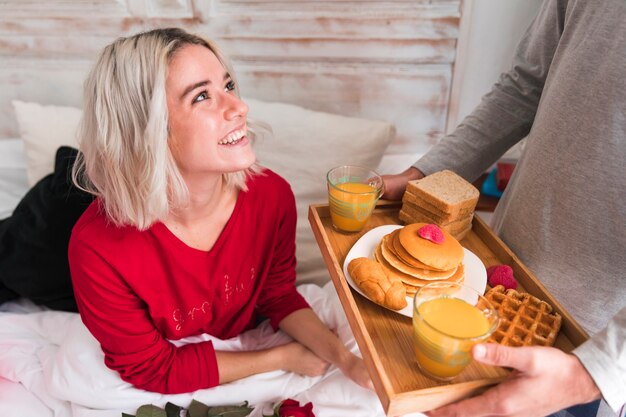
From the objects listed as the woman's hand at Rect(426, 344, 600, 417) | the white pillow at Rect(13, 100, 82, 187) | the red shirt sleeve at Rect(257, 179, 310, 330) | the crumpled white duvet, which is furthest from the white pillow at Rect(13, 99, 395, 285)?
the woman's hand at Rect(426, 344, 600, 417)

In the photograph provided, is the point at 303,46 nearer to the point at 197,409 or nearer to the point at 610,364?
the point at 197,409

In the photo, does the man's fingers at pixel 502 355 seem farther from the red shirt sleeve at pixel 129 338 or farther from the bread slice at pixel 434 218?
the red shirt sleeve at pixel 129 338

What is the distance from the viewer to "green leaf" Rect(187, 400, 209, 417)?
49.6 inches

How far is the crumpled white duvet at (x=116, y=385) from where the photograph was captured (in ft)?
4.23

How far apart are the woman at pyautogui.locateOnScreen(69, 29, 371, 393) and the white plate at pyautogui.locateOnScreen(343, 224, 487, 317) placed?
13.2 inches

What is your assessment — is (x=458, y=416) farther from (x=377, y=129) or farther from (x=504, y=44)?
(x=504, y=44)

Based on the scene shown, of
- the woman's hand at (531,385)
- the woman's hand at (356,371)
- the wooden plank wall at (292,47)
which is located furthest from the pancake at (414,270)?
the wooden plank wall at (292,47)

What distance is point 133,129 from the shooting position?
110 centimetres

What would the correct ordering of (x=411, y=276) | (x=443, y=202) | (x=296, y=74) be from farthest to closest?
(x=296, y=74), (x=443, y=202), (x=411, y=276)

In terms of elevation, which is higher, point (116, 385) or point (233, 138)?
point (233, 138)

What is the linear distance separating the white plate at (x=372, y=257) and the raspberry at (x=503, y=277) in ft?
0.06

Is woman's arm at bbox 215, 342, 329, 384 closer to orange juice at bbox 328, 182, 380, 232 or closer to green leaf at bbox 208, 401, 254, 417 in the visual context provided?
green leaf at bbox 208, 401, 254, 417

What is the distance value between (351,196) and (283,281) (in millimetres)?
491

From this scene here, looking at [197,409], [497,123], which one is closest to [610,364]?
[497,123]
